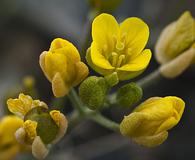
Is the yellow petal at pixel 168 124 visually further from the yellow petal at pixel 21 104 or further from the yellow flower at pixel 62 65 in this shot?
the yellow petal at pixel 21 104

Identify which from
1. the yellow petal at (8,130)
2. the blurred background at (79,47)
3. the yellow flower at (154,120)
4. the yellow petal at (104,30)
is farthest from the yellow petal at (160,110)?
the blurred background at (79,47)

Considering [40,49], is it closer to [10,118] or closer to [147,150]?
[147,150]

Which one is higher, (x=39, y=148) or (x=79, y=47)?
(x=39, y=148)

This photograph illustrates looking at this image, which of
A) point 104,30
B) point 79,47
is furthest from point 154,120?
point 79,47

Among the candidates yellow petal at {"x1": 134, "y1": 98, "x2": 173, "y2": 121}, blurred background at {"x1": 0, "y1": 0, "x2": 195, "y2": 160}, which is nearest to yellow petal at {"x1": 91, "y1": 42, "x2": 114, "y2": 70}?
yellow petal at {"x1": 134, "y1": 98, "x2": 173, "y2": 121}

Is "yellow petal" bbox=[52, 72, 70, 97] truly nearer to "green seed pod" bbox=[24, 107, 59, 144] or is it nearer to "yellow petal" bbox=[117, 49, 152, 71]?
"green seed pod" bbox=[24, 107, 59, 144]

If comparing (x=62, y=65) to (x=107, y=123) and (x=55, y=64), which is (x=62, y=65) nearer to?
(x=55, y=64)

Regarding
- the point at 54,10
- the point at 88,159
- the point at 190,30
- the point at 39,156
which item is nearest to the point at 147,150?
the point at 88,159
